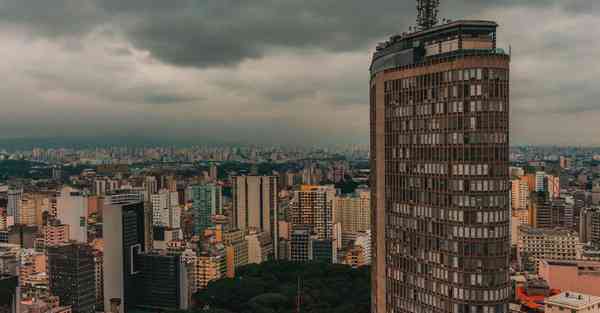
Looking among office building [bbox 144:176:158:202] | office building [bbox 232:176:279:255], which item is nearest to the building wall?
office building [bbox 232:176:279:255]

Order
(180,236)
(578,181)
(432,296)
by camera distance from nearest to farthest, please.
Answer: (432,296) < (180,236) < (578,181)

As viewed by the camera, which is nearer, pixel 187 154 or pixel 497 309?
pixel 497 309

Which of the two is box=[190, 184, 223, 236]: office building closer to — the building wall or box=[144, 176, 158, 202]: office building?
box=[144, 176, 158, 202]: office building

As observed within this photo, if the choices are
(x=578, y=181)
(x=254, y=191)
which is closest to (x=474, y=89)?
(x=254, y=191)

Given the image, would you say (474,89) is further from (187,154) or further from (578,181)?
(187,154)

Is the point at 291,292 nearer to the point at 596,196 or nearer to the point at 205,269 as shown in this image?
the point at 205,269

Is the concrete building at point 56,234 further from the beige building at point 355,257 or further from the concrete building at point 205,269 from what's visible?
the beige building at point 355,257

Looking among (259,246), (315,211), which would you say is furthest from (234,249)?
(315,211)
